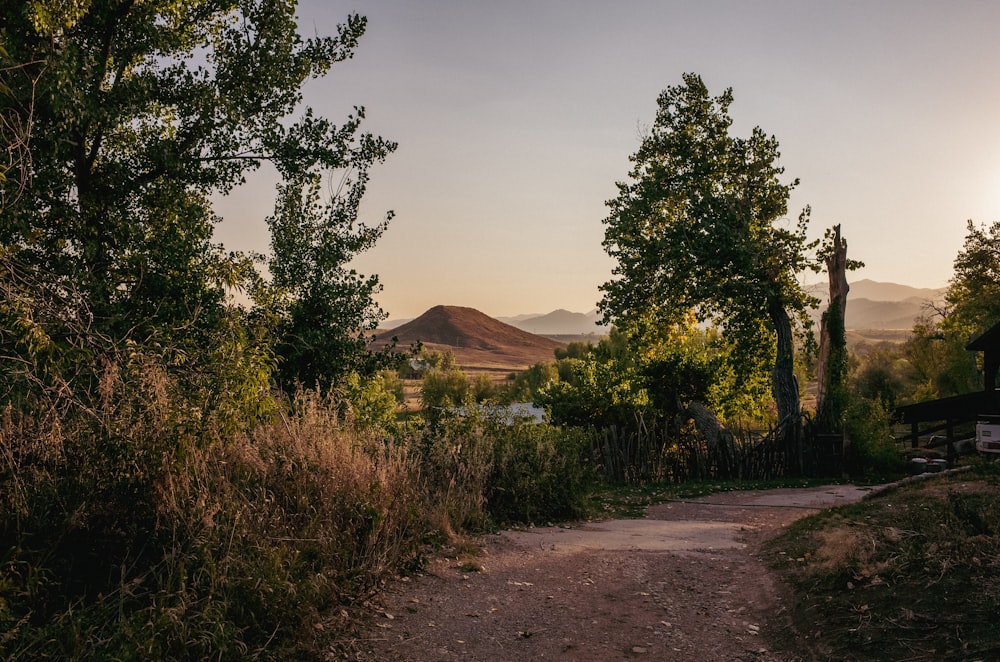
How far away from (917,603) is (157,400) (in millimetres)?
5846

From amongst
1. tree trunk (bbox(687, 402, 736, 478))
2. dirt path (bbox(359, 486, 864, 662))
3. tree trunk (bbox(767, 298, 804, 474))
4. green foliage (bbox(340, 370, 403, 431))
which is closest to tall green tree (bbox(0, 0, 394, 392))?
green foliage (bbox(340, 370, 403, 431))

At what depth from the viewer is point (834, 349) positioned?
2067cm

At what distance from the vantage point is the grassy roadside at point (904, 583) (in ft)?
14.9

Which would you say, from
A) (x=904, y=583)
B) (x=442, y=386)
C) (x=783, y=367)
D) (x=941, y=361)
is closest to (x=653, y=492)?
(x=783, y=367)

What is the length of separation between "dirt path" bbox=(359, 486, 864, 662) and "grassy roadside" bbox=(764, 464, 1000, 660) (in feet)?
1.12

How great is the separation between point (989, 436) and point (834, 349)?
5964 mm

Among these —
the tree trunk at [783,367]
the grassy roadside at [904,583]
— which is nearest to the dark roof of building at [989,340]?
the tree trunk at [783,367]

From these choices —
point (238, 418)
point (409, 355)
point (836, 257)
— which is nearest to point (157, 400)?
point (238, 418)

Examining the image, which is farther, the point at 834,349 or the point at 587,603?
the point at 834,349

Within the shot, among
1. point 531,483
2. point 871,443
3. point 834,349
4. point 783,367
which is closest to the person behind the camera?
point 531,483

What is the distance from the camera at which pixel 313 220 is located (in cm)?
1288

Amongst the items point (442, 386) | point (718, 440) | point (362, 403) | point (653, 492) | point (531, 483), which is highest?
point (362, 403)

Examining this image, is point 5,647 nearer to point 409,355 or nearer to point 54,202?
point 54,202

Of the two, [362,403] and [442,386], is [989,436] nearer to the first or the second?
[362,403]
